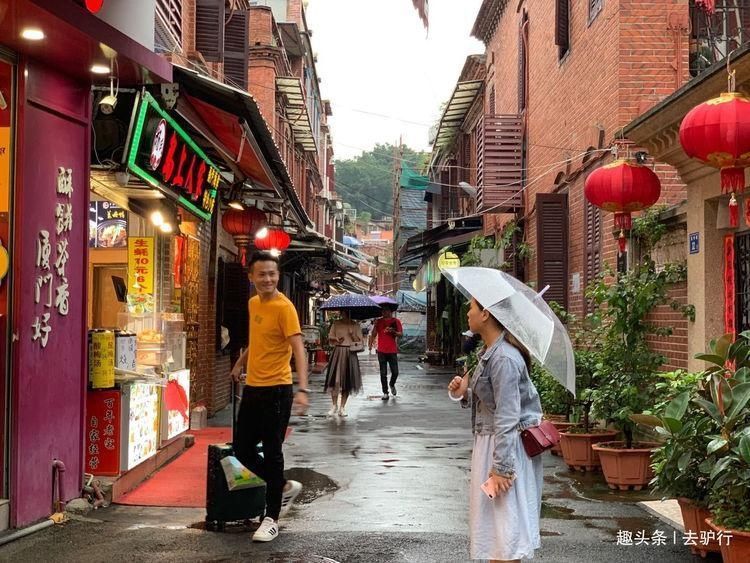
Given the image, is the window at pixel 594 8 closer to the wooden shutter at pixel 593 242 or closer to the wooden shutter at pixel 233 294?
the wooden shutter at pixel 593 242

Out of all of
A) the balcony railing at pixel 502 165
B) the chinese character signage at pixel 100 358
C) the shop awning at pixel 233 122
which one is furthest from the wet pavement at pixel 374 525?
the balcony railing at pixel 502 165

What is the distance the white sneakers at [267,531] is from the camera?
20.2ft

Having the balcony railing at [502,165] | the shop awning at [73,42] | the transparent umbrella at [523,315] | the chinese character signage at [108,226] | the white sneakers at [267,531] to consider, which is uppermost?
the balcony railing at [502,165]

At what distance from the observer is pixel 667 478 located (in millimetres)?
5848

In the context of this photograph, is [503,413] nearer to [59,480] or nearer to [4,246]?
[4,246]

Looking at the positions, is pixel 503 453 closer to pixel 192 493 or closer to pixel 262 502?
pixel 262 502

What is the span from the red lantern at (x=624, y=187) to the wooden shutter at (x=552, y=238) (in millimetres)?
5372

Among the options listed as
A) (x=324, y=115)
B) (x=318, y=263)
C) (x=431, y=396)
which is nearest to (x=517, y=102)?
(x=431, y=396)

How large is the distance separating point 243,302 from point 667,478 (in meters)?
9.77

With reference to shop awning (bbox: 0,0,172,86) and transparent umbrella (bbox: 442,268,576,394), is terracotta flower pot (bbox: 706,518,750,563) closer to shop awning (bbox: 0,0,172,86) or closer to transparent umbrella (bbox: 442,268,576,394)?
transparent umbrella (bbox: 442,268,576,394)

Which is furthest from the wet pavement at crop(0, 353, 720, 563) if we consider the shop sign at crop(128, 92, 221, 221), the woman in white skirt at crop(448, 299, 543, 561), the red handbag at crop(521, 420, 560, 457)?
the shop sign at crop(128, 92, 221, 221)

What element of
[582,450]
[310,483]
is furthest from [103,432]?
[582,450]

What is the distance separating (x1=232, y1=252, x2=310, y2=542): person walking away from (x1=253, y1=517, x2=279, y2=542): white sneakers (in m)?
0.06

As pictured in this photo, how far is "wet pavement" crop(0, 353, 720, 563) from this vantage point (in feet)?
19.2
